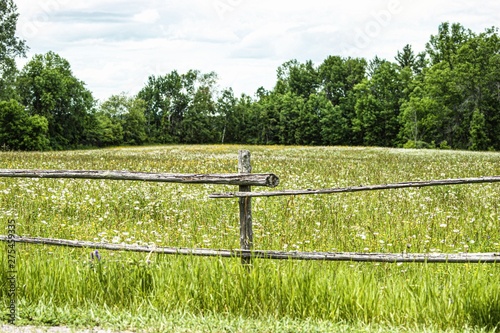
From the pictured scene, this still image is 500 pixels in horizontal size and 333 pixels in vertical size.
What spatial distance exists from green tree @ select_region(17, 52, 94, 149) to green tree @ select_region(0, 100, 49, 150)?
22.3 feet

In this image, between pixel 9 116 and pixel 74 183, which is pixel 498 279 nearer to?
pixel 74 183

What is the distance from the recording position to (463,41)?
8275 cm

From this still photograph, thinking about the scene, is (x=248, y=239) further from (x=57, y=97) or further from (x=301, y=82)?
(x=301, y=82)

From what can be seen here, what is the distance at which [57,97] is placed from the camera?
257 ft

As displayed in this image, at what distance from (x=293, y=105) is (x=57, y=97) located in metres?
42.6

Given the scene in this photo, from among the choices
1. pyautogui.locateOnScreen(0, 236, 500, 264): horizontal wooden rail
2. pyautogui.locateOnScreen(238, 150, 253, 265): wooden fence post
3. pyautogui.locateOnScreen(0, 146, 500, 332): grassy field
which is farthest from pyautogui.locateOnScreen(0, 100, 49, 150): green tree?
pyautogui.locateOnScreen(238, 150, 253, 265): wooden fence post

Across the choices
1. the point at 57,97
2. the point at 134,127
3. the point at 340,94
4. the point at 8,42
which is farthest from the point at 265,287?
the point at 340,94

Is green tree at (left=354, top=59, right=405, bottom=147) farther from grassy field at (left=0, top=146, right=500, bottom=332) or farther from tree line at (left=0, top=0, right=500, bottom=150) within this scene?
grassy field at (left=0, top=146, right=500, bottom=332)

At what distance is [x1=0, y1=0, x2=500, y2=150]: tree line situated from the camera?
7144 cm

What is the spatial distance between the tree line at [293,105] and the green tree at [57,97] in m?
0.15

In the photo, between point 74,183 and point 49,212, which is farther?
point 74,183

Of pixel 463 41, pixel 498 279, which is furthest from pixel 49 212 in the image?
pixel 463 41

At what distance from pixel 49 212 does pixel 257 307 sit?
21.1 ft

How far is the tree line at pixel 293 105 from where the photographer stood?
234 feet
